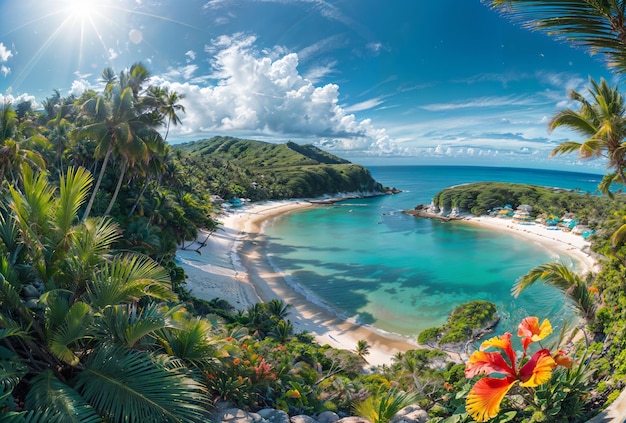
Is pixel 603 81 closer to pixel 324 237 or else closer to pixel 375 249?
pixel 375 249

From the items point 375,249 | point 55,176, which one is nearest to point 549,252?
point 375,249

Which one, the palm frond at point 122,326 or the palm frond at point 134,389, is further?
the palm frond at point 122,326

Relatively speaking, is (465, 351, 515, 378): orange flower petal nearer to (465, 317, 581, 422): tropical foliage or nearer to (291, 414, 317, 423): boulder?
(465, 317, 581, 422): tropical foliage

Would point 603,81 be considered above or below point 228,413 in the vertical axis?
above

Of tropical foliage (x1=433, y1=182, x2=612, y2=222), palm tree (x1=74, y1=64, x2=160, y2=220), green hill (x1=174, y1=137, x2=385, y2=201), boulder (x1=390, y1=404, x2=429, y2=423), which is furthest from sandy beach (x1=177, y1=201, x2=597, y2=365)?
green hill (x1=174, y1=137, x2=385, y2=201)

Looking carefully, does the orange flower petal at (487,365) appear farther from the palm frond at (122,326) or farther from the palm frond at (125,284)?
the palm frond at (125,284)

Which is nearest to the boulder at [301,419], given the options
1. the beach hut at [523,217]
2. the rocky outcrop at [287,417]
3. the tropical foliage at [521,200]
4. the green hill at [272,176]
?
the rocky outcrop at [287,417]
